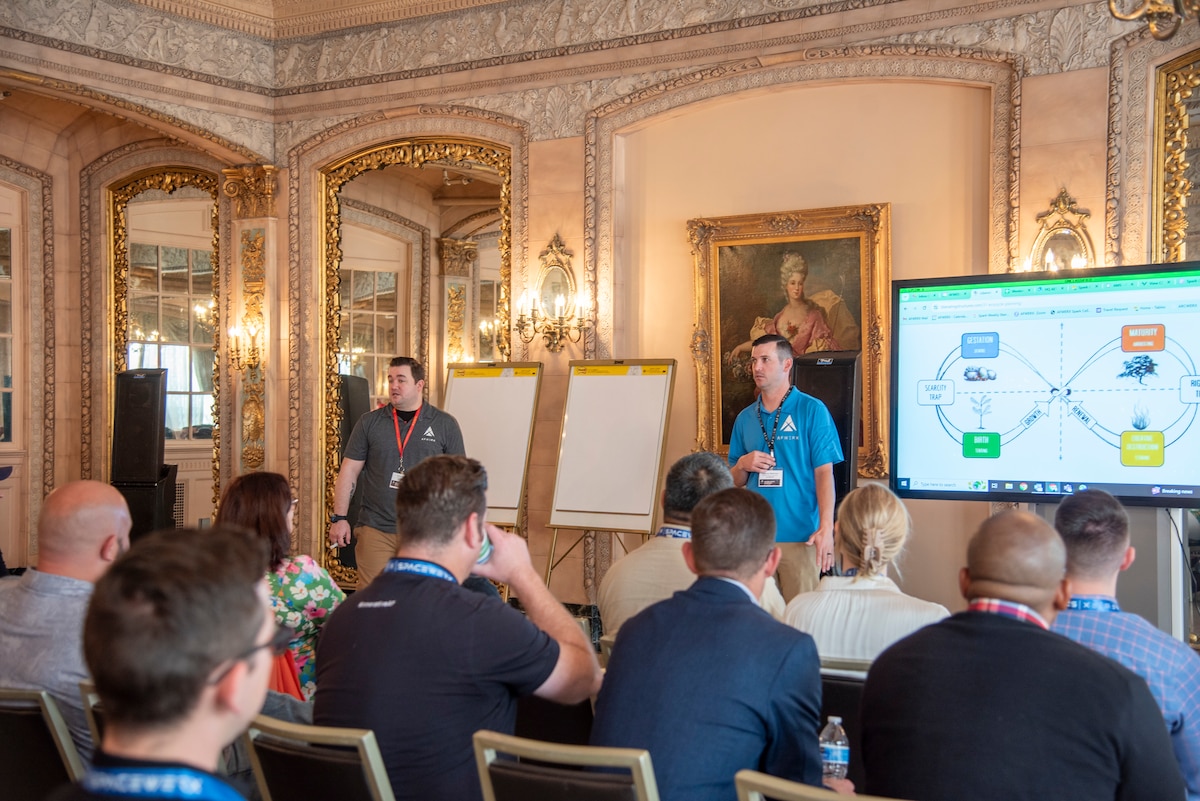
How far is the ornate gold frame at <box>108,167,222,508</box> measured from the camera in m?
9.13

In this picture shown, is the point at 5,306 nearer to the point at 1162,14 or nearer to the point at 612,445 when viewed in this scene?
the point at 612,445

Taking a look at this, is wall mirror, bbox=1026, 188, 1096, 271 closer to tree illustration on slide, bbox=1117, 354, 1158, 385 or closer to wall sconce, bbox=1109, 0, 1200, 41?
tree illustration on slide, bbox=1117, 354, 1158, 385

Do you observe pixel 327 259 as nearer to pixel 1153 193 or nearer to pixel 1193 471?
pixel 1153 193

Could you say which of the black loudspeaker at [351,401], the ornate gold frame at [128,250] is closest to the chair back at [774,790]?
the black loudspeaker at [351,401]

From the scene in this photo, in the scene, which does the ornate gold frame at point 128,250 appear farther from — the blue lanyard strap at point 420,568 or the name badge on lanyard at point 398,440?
the blue lanyard strap at point 420,568

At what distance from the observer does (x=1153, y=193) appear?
6.00 metres

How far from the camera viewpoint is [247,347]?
8.84m

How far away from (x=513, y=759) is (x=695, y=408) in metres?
5.30

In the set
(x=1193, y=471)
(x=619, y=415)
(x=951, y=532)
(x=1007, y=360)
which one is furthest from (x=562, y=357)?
(x=1193, y=471)

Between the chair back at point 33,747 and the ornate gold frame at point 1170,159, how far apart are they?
5.67 metres

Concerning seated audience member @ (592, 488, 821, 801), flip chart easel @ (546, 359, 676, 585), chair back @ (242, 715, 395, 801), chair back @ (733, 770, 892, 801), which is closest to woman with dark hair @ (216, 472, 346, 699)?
chair back @ (242, 715, 395, 801)

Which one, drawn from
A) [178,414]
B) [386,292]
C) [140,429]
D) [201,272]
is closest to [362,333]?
[386,292]

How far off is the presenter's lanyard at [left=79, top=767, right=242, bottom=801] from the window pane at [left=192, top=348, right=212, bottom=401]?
9.19 meters

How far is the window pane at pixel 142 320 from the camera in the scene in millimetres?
9828
